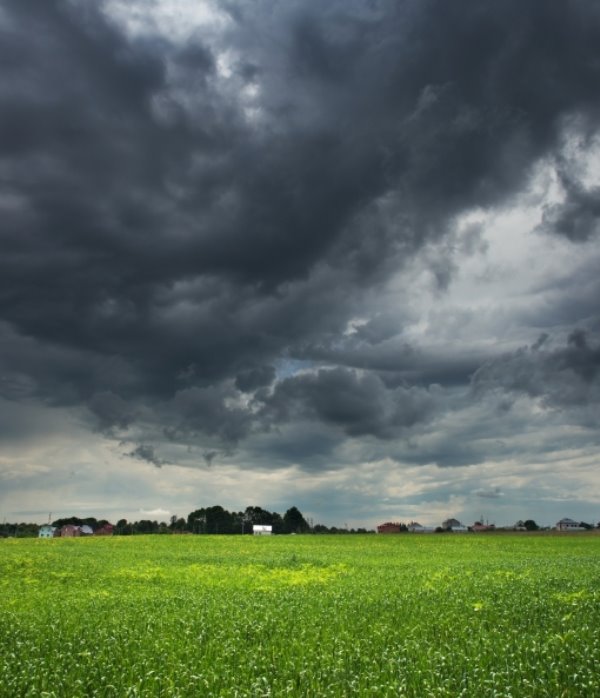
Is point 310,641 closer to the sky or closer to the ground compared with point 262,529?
closer to the ground

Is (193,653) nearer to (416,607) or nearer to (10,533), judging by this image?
(416,607)

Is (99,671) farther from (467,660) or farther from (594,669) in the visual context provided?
(594,669)

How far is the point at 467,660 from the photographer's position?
41.0 feet

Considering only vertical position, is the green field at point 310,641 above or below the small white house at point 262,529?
below

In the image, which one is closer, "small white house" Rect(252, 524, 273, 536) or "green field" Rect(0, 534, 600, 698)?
"green field" Rect(0, 534, 600, 698)

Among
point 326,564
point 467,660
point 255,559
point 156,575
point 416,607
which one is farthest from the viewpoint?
point 255,559

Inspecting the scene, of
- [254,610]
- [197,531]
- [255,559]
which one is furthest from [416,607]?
[197,531]

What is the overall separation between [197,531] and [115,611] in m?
166

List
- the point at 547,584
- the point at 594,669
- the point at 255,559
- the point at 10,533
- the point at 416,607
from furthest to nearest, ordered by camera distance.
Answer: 1. the point at 10,533
2. the point at 255,559
3. the point at 547,584
4. the point at 416,607
5. the point at 594,669

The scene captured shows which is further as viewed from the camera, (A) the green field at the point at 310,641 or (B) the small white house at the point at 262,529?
(B) the small white house at the point at 262,529

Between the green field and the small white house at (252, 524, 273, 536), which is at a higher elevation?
the small white house at (252, 524, 273, 536)

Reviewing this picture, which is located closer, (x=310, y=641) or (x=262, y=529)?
(x=310, y=641)

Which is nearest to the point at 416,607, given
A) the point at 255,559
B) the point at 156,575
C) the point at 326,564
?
the point at 156,575

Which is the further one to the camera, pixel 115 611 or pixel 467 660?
pixel 115 611
